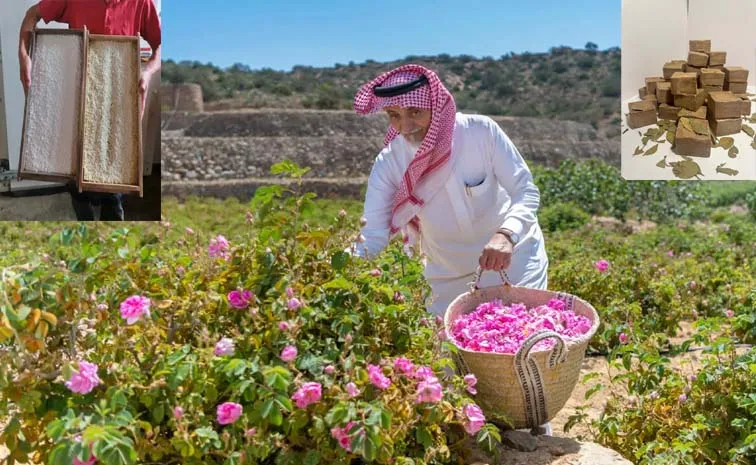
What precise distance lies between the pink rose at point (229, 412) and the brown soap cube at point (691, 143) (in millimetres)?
5410

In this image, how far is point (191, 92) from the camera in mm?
23344

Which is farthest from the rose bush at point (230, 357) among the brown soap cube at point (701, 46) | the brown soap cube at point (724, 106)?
the brown soap cube at point (701, 46)

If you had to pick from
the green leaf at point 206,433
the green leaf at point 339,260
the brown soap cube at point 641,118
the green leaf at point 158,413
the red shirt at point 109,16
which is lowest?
the green leaf at point 206,433

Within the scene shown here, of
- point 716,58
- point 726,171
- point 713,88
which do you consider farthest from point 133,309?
point 716,58

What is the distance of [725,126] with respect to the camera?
6.86m

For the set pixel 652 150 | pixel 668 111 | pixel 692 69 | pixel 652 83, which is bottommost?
pixel 652 150

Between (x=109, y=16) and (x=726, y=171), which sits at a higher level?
(x=109, y=16)

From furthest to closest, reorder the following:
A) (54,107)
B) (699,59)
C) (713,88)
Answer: (699,59) < (713,88) < (54,107)

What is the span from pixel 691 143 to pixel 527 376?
4617 millimetres

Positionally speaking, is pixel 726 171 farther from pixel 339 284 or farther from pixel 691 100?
pixel 339 284

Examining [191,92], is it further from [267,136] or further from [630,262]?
[630,262]

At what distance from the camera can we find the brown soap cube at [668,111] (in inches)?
276

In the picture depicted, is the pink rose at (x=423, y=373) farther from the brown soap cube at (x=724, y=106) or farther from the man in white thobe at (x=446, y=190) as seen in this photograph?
the brown soap cube at (x=724, y=106)

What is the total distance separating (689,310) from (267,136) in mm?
16234
